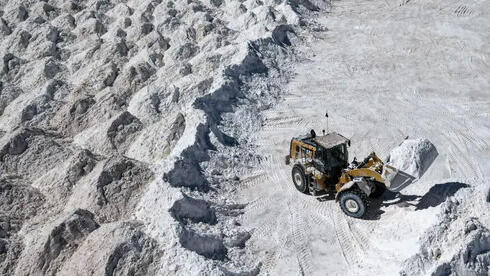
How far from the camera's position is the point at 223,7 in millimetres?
27906

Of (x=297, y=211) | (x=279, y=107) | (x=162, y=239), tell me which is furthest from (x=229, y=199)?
(x=279, y=107)

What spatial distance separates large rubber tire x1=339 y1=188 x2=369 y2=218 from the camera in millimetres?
12617

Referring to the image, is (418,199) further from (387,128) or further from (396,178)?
(387,128)

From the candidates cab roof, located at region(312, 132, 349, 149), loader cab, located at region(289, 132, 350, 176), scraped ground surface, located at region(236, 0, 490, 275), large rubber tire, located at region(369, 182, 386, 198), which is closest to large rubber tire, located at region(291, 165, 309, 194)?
scraped ground surface, located at region(236, 0, 490, 275)

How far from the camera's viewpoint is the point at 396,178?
40.3ft

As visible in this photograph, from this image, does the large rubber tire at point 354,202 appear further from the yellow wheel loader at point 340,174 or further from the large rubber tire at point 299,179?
the large rubber tire at point 299,179

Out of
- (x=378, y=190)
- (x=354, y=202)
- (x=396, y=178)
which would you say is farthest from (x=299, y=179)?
(x=396, y=178)

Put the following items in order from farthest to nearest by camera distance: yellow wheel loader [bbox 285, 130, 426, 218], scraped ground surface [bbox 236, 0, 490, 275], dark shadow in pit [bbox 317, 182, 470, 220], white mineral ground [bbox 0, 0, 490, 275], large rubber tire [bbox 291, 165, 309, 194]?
large rubber tire [bbox 291, 165, 309, 194], dark shadow in pit [bbox 317, 182, 470, 220], yellow wheel loader [bbox 285, 130, 426, 218], scraped ground surface [bbox 236, 0, 490, 275], white mineral ground [bbox 0, 0, 490, 275]

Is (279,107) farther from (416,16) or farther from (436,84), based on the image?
(416,16)

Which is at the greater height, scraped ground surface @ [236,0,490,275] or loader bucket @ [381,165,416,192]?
loader bucket @ [381,165,416,192]

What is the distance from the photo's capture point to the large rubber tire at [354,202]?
12617mm

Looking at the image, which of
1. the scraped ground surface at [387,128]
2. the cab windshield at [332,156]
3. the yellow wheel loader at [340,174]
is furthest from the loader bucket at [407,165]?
the cab windshield at [332,156]

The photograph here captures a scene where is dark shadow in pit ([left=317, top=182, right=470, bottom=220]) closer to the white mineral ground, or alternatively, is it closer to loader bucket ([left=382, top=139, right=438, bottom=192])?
the white mineral ground

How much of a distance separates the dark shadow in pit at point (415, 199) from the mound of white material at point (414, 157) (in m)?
1.08
